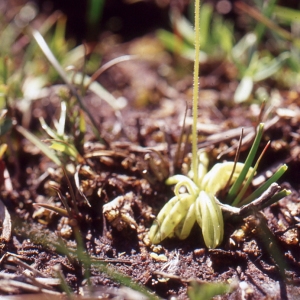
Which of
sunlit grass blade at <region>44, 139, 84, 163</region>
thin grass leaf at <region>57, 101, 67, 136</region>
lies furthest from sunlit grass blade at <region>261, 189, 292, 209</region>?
thin grass leaf at <region>57, 101, 67, 136</region>

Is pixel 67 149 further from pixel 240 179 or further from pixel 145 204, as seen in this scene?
pixel 240 179

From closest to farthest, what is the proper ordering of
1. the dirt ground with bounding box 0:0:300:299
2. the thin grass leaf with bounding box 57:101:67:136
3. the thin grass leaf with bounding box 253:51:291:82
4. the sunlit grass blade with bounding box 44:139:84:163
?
the dirt ground with bounding box 0:0:300:299 → the sunlit grass blade with bounding box 44:139:84:163 → the thin grass leaf with bounding box 57:101:67:136 → the thin grass leaf with bounding box 253:51:291:82

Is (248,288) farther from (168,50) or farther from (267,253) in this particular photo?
(168,50)

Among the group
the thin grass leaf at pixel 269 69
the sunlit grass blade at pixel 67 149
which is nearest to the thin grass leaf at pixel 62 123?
the sunlit grass blade at pixel 67 149

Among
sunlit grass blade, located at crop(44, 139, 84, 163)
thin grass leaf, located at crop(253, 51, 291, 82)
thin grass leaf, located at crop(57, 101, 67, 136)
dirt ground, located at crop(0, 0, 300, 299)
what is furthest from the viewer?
thin grass leaf, located at crop(253, 51, 291, 82)

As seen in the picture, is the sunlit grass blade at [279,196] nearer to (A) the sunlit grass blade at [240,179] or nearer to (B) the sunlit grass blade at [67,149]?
(A) the sunlit grass blade at [240,179]

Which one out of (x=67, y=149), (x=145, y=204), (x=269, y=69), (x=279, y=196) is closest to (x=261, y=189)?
(x=279, y=196)

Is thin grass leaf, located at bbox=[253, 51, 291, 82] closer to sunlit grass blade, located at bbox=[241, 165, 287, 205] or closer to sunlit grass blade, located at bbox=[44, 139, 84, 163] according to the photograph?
sunlit grass blade, located at bbox=[241, 165, 287, 205]

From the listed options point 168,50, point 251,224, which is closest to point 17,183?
point 251,224
